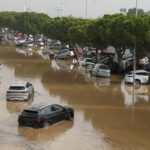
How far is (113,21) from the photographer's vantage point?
162 feet

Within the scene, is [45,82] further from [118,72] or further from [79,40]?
[79,40]

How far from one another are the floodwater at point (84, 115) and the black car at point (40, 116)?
0.37 metres

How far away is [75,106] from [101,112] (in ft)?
9.12

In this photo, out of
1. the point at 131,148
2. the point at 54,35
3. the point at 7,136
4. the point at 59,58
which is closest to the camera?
the point at 131,148

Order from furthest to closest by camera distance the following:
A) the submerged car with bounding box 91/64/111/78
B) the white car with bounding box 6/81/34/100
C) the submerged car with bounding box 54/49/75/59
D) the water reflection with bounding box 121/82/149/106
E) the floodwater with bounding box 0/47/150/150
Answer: the submerged car with bounding box 54/49/75/59, the submerged car with bounding box 91/64/111/78, the water reflection with bounding box 121/82/149/106, the white car with bounding box 6/81/34/100, the floodwater with bounding box 0/47/150/150

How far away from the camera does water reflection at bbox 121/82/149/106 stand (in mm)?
37625

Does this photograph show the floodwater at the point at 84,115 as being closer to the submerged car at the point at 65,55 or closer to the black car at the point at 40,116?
the black car at the point at 40,116

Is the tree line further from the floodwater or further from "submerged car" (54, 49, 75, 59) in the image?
the floodwater

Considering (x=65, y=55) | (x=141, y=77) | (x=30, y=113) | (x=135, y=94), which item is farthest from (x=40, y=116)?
(x=65, y=55)

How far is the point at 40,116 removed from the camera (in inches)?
1097

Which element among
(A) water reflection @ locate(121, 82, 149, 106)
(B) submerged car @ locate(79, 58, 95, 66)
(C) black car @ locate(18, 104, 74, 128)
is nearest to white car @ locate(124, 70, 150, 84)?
(A) water reflection @ locate(121, 82, 149, 106)

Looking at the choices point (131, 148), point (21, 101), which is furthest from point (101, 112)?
point (131, 148)

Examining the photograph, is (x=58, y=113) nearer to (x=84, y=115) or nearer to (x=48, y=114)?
(x=48, y=114)

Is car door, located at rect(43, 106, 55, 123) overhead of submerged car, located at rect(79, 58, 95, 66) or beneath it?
beneath
